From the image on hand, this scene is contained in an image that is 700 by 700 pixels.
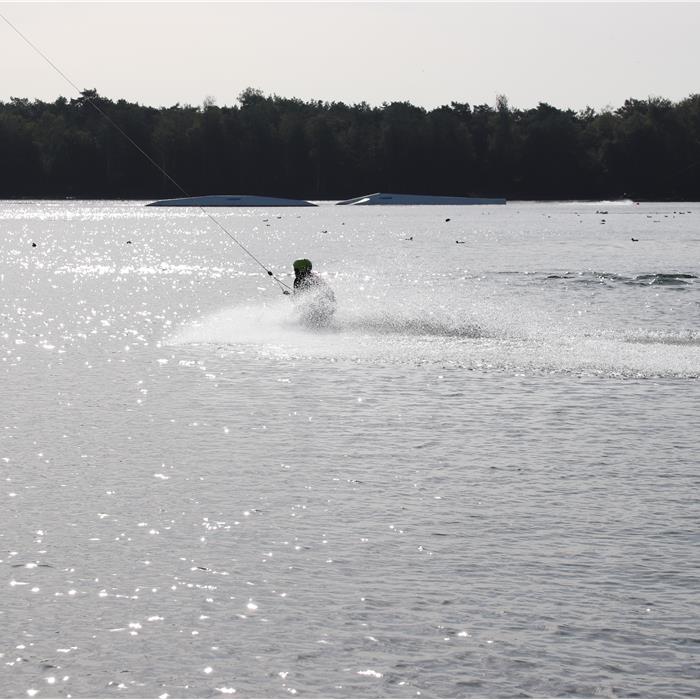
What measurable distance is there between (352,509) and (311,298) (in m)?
21.9

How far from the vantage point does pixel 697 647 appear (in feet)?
36.3

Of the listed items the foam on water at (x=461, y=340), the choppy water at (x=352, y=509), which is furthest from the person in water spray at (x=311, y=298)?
the choppy water at (x=352, y=509)

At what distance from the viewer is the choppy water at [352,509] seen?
10.8 metres

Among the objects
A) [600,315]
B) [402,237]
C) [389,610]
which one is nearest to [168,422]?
[389,610]

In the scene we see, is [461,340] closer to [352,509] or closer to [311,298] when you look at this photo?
[311,298]

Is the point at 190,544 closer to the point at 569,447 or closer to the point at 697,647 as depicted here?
the point at 697,647

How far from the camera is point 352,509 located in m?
15.8

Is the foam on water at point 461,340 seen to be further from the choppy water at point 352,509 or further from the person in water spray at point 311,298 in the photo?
the person in water spray at point 311,298

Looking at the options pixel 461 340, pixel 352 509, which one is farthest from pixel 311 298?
pixel 352 509

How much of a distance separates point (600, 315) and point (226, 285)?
23.7m

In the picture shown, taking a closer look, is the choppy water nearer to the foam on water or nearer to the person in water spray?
the foam on water

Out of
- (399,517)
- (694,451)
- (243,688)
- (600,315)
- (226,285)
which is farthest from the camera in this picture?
(226,285)

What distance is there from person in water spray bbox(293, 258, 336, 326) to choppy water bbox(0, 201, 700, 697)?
700mm

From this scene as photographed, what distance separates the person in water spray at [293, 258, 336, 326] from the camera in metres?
37.2
